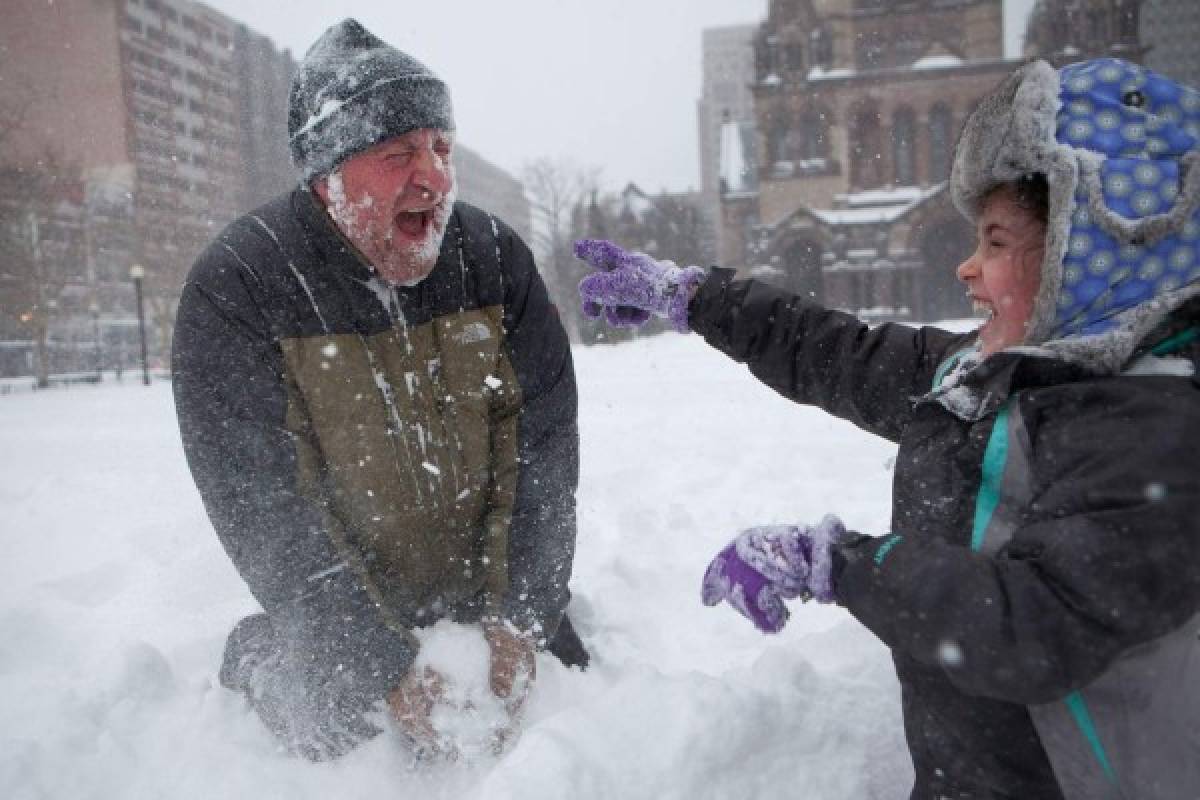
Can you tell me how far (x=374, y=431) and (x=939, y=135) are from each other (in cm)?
3808

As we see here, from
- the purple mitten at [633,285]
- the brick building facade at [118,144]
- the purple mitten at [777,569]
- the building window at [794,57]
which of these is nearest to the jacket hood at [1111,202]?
the purple mitten at [777,569]

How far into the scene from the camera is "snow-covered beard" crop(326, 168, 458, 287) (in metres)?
2.15

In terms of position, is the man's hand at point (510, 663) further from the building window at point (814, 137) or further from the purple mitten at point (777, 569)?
the building window at point (814, 137)

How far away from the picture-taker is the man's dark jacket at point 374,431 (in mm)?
2086

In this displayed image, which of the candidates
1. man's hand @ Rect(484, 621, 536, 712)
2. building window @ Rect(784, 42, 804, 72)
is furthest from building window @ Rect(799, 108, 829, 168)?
man's hand @ Rect(484, 621, 536, 712)

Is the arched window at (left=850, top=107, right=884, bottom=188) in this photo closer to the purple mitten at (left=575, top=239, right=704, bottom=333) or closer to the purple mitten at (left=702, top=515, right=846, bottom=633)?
the purple mitten at (left=575, top=239, right=704, bottom=333)

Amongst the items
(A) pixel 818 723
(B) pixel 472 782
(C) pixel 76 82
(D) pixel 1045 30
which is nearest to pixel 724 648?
(A) pixel 818 723

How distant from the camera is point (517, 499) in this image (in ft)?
8.21

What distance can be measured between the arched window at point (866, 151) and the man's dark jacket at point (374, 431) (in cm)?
3634

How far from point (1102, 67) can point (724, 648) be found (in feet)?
7.31

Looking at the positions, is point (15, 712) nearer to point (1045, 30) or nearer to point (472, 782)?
point (472, 782)

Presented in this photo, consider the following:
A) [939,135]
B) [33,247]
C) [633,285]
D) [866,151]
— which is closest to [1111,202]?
[633,285]

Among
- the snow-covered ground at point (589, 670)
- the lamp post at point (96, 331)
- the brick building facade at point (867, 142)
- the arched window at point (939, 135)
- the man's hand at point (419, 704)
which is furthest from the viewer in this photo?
the arched window at point (939, 135)

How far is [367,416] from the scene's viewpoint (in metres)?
2.22
